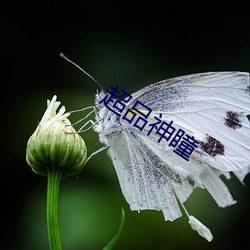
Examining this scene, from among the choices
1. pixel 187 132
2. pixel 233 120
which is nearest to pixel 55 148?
pixel 187 132

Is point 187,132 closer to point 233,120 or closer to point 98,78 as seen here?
point 233,120

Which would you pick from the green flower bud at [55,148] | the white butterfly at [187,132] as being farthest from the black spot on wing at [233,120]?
the green flower bud at [55,148]

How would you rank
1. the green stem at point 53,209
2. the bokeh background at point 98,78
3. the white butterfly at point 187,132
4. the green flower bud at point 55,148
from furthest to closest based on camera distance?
the bokeh background at point 98,78, the white butterfly at point 187,132, the green flower bud at point 55,148, the green stem at point 53,209

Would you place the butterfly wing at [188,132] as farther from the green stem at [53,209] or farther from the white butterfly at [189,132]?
the green stem at [53,209]

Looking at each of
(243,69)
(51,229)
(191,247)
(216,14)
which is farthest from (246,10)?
(51,229)

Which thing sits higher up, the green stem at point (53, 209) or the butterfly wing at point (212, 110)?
the butterfly wing at point (212, 110)

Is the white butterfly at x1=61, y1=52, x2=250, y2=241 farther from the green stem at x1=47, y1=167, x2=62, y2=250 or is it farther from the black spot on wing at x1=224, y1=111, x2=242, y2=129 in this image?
the green stem at x1=47, y1=167, x2=62, y2=250

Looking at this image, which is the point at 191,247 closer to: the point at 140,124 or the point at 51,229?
the point at 140,124
